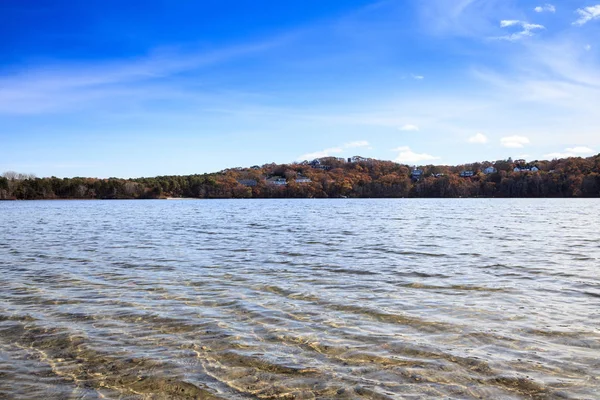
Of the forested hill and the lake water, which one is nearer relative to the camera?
the lake water

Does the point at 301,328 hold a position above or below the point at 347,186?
below

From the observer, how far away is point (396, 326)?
26.3 feet

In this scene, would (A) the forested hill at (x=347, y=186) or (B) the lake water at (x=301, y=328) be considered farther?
(A) the forested hill at (x=347, y=186)

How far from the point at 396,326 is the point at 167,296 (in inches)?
214

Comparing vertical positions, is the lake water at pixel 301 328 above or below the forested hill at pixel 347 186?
below

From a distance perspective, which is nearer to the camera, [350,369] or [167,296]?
[350,369]

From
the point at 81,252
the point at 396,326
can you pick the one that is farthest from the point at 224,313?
the point at 81,252

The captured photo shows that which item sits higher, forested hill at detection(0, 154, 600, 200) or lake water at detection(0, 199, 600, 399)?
forested hill at detection(0, 154, 600, 200)

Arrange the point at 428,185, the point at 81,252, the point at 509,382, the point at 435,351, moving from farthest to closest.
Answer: the point at 428,185 → the point at 81,252 → the point at 435,351 → the point at 509,382

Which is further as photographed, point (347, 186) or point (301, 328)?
point (347, 186)

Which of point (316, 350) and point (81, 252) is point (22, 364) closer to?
point (316, 350)

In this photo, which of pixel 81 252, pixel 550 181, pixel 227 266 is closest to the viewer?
pixel 227 266

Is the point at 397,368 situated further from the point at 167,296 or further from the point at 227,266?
the point at 227,266

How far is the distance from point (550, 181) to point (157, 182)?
498 ft
